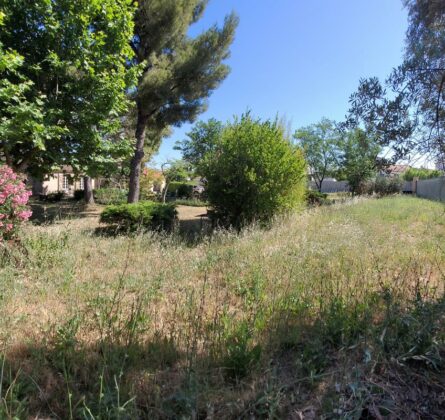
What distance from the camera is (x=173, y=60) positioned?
40.2 feet

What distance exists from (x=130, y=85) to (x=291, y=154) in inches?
214

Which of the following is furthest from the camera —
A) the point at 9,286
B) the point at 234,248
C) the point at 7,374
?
the point at 234,248

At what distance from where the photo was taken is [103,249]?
582 centimetres

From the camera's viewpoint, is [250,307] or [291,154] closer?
[250,307]

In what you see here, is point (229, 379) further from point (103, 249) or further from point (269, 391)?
point (103, 249)

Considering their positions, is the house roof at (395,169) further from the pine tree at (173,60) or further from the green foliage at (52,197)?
the green foliage at (52,197)

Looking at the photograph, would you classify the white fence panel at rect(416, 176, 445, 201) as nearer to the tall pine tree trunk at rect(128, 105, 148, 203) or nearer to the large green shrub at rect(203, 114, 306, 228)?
the large green shrub at rect(203, 114, 306, 228)

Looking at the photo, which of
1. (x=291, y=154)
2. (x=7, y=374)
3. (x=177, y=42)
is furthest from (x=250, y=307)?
(x=177, y=42)

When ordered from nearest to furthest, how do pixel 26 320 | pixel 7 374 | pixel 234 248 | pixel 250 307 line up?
pixel 7 374, pixel 26 320, pixel 250 307, pixel 234 248

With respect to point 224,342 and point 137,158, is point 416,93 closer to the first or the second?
point 224,342

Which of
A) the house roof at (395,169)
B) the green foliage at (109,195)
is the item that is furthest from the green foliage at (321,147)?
the house roof at (395,169)

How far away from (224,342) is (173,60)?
484 inches

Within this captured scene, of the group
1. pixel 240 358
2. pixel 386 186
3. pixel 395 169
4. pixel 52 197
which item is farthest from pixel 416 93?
pixel 386 186

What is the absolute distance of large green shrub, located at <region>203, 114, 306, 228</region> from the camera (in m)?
8.65
